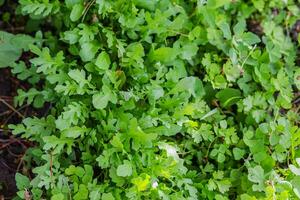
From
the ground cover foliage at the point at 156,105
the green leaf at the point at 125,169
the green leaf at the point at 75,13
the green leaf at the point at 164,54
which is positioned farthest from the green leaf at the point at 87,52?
the green leaf at the point at 125,169

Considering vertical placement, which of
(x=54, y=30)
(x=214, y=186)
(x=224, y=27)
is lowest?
(x=214, y=186)

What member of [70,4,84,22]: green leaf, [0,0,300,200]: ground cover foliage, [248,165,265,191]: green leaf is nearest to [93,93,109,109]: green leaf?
[0,0,300,200]: ground cover foliage

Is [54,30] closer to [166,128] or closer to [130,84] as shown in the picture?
[130,84]

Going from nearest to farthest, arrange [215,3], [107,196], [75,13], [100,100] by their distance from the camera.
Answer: [107,196]
[100,100]
[75,13]
[215,3]

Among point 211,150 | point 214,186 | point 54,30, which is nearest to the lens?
point 214,186

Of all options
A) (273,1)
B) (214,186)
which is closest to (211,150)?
(214,186)

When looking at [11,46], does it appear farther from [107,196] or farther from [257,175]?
[257,175]

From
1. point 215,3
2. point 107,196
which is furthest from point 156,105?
point 215,3

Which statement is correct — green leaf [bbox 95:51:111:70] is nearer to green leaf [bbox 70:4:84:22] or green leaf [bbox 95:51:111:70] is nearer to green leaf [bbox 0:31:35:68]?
green leaf [bbox 70:4:84:22]
